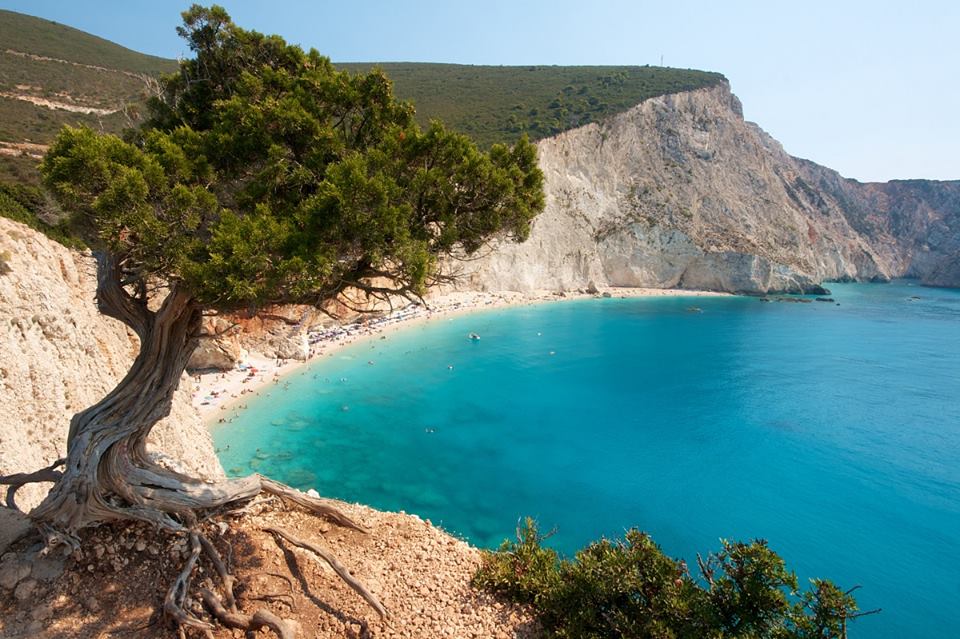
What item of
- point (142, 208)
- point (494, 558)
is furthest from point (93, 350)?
point (494, 558)

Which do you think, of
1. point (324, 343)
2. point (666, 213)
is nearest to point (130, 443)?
point (324, 343)

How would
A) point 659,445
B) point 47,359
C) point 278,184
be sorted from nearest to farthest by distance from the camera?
point 278,184, point 47,359, point 659,445

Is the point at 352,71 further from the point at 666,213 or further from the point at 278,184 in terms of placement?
the point at 278,184

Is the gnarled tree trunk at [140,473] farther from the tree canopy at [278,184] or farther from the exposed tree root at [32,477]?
the tree canopy at [278,184]

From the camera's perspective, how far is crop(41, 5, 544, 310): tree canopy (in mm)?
4895

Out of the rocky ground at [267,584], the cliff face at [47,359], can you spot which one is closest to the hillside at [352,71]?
the cliff face at [47,359]

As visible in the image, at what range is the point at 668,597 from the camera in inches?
239

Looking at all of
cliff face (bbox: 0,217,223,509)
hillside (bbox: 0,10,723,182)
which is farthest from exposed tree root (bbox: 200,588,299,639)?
hillside (bbox: 0,10,723,182)

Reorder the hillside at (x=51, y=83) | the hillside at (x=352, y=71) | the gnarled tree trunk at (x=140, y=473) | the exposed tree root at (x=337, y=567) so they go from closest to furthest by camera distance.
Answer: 1. the gnarled tree trunk at (x=140, y=473)
2. the exposed tree root at (x=337, y=567)
3. the hillside at (x=51, y=83)
4. the hillside at (x=352, y=71)

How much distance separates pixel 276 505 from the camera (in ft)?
26.6

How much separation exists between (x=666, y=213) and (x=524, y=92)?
131 feet

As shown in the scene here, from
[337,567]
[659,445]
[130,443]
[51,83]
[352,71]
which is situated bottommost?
[659,445]

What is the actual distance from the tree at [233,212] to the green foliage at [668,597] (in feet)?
9.54

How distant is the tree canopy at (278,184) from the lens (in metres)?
4.89
